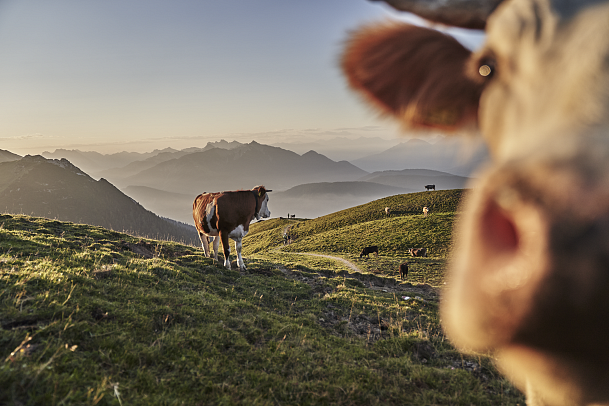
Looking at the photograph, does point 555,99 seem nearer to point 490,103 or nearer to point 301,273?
point 490,103

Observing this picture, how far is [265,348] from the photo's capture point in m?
4.51

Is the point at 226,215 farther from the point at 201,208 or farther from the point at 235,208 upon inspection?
the point at 201,208

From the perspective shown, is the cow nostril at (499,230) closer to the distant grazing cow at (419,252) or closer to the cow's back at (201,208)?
the cow's back at (201,208)

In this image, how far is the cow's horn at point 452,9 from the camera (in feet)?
6.44

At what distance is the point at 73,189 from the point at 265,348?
18799cm

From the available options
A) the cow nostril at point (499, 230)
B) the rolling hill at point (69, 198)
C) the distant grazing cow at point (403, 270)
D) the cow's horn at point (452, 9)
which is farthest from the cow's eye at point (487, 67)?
the rolling hill at point (69, 198)

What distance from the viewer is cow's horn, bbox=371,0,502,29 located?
196 centimetres

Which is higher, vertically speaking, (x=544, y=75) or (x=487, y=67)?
(x=487, y=67)

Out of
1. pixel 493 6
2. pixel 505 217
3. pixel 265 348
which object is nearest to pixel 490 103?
pixel 493 6

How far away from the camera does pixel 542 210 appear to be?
0.83 metres

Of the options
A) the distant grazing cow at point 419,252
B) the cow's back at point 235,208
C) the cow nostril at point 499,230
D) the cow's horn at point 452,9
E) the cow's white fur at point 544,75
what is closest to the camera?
the cow nostril at point 499,230

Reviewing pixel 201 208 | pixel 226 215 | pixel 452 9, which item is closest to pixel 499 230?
pixel 452 9

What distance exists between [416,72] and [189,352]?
401cm

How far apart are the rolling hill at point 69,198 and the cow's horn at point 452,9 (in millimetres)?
139107
